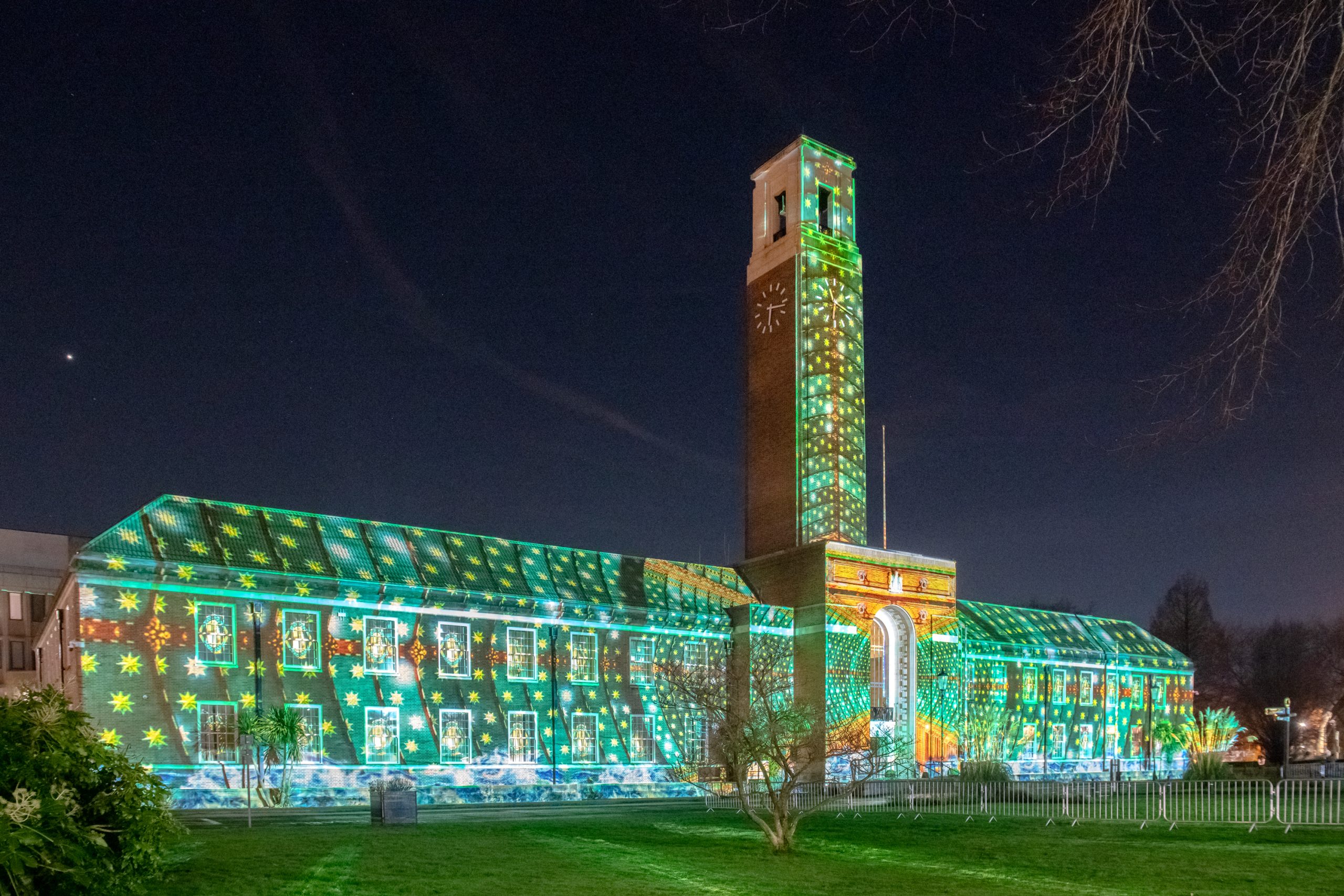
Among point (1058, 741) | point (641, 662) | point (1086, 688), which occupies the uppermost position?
point (641, 662)

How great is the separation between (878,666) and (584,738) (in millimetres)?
14683

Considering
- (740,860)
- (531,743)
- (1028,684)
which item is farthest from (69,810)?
(1028,684)

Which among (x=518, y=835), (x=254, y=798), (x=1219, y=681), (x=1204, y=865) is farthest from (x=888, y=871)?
(x=1219, y=681)

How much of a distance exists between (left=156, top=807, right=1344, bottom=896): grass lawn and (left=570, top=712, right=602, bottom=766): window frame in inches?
561

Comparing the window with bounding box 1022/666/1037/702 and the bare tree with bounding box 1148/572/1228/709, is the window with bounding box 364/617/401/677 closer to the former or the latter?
the window with bounding box 1022/666/1037/702

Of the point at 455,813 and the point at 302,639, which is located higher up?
the point at 302,639

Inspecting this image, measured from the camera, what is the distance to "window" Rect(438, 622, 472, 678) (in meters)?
37.7

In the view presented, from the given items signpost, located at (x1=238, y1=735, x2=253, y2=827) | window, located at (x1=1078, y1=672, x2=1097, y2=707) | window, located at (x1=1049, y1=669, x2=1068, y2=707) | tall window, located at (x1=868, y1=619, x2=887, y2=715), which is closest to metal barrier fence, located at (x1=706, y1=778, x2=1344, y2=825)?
tall window, located at (x1=868, y1=619, x2=887, y2=715)

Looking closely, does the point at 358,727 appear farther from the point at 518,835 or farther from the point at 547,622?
the point at 518,835

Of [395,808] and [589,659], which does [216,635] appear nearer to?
[395,808]

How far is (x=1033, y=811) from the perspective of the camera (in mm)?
27172

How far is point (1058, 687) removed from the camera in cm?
5347

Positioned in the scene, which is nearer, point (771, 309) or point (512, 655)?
point (512, 655)

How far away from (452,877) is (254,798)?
1997 cm
